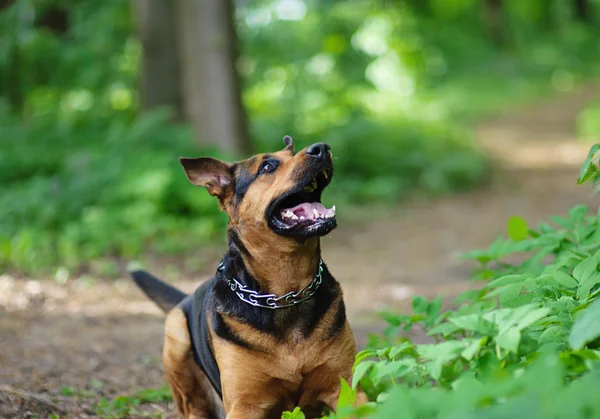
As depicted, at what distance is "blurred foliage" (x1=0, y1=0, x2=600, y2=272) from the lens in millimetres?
10586

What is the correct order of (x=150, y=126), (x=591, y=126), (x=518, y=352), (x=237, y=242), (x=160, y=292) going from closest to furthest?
(x=518, y=352)
(x=237, y=242)
(x=160, y=292)
(x=150, y=126)
(x=591, y=126)

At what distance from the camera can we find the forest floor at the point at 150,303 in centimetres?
561

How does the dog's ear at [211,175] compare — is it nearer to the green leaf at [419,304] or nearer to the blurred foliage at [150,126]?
the green leaf at [419,304]

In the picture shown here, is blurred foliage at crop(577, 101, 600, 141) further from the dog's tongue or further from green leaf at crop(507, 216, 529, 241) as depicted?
the dog's tongue

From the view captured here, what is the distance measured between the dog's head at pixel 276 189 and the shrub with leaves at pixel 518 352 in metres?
0.84

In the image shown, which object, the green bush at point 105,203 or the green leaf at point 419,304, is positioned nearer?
the green leaf at point 419,304

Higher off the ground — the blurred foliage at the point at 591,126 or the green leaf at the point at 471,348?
the green leaf at the point at 471,348

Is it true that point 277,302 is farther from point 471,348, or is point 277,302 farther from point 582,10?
point 582,10

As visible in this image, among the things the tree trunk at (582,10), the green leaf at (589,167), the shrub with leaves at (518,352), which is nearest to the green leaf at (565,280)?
the shrub with leaves at (518,352)

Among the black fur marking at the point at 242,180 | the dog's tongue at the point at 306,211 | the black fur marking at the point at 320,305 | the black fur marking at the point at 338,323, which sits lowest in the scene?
the black fur marking at the point at 338,323

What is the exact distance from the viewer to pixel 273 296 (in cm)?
432

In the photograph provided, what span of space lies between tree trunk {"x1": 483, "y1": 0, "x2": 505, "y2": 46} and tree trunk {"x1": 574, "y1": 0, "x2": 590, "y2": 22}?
512 centimetres

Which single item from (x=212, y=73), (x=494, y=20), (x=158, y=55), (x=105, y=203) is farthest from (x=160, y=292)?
(x=494, y=20)

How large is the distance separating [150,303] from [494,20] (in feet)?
94.7
